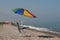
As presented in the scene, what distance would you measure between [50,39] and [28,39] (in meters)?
2.06

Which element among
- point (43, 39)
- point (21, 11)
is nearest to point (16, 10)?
point (21, 11)

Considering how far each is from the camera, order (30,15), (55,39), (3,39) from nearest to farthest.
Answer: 1. (3,39)
2. (55,39)
3. (30,15)

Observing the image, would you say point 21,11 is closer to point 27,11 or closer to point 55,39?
point 27,11

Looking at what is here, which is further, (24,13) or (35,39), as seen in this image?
(24,13)

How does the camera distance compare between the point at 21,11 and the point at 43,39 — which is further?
the point at 21,11

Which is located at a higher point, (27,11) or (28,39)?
(27,11)

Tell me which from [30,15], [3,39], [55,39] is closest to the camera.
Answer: [3,39]

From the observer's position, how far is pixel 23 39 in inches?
1041

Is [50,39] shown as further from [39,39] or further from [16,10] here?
[16,10]

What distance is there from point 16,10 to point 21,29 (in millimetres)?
2434

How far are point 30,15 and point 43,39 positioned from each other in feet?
15.6

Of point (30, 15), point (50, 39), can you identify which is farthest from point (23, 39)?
point (30, 15)

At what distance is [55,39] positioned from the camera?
27750 mm

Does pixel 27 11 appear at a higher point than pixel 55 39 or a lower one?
higher
